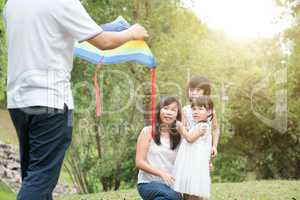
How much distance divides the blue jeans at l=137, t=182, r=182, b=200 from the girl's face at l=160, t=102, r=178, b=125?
1.75 ft

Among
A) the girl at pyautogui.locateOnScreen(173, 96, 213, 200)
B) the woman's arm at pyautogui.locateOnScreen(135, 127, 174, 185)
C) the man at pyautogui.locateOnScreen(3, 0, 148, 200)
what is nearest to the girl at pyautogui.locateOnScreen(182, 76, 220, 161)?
the girl at pyautogui.locateOnScreen(173, 96, 213, 200)

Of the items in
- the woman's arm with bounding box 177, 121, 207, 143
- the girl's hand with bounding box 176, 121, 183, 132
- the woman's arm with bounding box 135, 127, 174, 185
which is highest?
the girl's hand with bounding box 176, 121, 183, 132

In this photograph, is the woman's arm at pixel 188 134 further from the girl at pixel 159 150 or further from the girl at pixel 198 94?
the girl at pixel 198 94

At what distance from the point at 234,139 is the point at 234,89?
6.96ft

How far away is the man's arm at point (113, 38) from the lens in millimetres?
3211

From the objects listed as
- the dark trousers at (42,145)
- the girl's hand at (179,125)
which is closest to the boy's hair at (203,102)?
the girl's hand at (179,125)

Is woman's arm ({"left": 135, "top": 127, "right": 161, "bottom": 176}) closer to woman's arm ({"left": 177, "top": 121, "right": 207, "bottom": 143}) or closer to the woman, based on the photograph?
the woman

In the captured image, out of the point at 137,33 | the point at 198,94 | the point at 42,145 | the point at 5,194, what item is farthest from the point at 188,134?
the point at 5,194

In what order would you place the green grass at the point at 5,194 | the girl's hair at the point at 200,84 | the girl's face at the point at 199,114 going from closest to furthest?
1. the girl's face at the point at 199,114
2. the girl's hair at the point at 200,84
3. the green grass at the point at 5,194

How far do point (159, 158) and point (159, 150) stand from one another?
0.22ft

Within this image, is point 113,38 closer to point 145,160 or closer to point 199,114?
point 145,160

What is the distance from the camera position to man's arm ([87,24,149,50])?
3.21 m

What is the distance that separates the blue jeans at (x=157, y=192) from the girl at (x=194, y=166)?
71 mm

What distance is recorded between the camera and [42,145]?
122 inches
